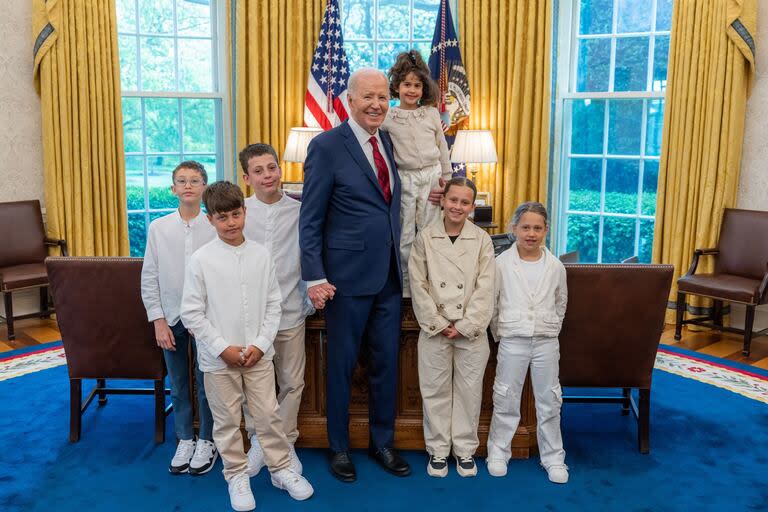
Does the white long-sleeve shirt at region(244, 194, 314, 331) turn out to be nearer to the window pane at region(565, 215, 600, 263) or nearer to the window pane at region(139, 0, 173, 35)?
the window pane at region(139, 0, 173, 35)

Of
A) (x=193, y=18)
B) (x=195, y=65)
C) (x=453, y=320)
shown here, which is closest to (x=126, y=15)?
(x=193, y=18)

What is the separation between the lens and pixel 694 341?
5113mm

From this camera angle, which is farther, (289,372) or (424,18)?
(424,18)

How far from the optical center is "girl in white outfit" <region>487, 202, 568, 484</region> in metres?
3.02

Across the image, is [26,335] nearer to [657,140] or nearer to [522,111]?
[522,111]

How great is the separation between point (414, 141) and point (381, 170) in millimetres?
205

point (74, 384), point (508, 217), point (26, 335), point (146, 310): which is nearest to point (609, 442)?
point (146, 310)

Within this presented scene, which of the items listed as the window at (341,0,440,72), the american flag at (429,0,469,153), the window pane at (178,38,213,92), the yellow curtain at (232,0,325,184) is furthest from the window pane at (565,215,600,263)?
the window pane at (178,38,213,92)

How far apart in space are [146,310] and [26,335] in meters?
2.52

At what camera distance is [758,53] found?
5160 mm

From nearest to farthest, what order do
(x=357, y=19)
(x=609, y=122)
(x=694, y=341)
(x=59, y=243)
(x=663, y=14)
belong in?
1. (x=694, y=341)
2. (x=59, y=243)
3. (x=663, y=14)
4. (x=609, y=122)
5. (x=357, y=19)

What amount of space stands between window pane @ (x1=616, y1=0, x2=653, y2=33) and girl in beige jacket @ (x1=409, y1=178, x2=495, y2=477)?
364 centimetres

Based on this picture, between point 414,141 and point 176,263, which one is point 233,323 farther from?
point 414,141

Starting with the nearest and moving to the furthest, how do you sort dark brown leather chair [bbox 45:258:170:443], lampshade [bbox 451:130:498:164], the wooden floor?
dark brown leather chair [bbox 45:258:170:443]
the wooden floor
lampshade [bbox 451:130:498:164]
